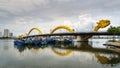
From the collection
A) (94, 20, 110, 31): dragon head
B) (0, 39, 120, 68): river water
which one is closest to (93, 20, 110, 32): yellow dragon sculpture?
(94, 20, 110, 31): dragon head

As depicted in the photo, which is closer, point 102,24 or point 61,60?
point 61,60

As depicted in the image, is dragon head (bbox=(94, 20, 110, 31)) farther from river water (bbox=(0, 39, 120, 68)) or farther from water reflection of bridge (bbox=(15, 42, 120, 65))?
river water (bbox=(0, 39, 120, 68))

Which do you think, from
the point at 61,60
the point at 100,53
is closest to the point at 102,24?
the point at 100,53

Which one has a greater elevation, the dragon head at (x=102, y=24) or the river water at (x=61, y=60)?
the dragon head at (x=102, y=24)

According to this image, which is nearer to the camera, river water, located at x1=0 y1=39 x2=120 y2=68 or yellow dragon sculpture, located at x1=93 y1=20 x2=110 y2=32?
river water, located at x1=0 y1=39 x2=120 y2=68

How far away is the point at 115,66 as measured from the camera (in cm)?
2569

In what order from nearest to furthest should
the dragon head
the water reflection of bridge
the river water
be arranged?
the river water < the water reflection of bridge < the dragon head

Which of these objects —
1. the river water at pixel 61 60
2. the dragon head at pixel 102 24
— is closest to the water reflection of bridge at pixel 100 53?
the river water at pixel 61 60

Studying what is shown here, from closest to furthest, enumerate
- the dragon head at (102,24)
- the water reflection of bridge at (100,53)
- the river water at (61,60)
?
the river water at (61,60) → the water reflection of bridge at (100,53) → the dragon head at (102,24)

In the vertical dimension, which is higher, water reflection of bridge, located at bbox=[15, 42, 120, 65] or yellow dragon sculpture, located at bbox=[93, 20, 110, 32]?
yellow dragon sculpture, located at bbox=[93, 20, 110, 32]

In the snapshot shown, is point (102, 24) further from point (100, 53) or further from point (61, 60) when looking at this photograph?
point (61, 60)

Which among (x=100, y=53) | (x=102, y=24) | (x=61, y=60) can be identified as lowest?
(x=61, y=60)

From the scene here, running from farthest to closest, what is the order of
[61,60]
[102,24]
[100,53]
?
[102,24] → [100,53] → [61,60]

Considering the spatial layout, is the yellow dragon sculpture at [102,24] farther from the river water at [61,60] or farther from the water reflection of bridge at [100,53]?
the river water at [61,60]
